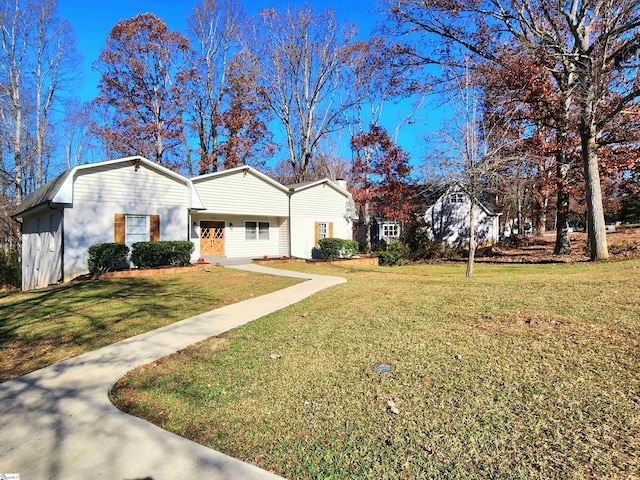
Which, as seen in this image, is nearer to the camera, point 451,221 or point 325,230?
point 325,230

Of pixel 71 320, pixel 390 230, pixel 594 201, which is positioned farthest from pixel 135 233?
pixel 390 230

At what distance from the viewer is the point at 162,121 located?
2462 centimetres

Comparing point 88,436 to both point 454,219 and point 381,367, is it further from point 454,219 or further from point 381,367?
point 454,219

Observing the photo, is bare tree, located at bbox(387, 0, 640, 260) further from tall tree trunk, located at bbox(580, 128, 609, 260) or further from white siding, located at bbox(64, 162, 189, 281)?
white siding, located at bbox(64, 162, 189, 281)

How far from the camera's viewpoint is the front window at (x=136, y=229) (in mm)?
13835

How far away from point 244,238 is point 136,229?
5496 millimetres

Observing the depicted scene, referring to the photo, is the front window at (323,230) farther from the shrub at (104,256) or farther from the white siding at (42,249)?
the white siding at (42,249)

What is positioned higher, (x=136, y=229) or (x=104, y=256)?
(x=136, y=229)

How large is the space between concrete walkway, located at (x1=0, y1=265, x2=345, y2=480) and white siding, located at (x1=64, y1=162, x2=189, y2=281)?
943 cm

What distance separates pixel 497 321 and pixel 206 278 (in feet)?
30.2

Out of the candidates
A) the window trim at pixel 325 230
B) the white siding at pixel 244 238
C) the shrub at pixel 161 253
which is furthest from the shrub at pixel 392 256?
the shrub at pixel 161 253

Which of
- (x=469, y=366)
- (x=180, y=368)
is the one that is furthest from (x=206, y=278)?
(x=469, y=366)

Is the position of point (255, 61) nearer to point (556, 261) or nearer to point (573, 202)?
point (556, 261)

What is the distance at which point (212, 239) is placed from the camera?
17453 mm
